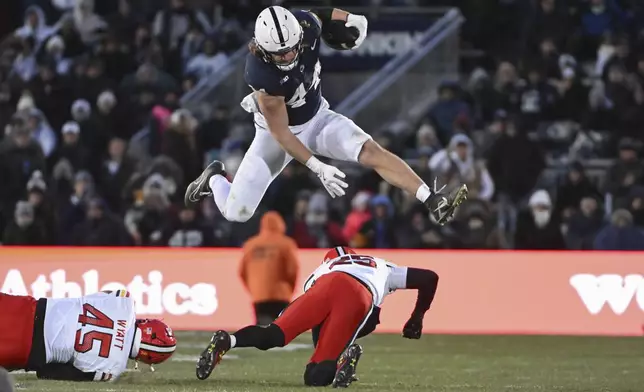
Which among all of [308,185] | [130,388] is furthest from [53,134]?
[130,388]

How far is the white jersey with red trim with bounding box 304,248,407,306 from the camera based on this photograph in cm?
970

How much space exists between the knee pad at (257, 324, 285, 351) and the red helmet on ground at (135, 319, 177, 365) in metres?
0.61

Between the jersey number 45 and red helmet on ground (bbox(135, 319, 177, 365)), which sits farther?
the jersey number 45

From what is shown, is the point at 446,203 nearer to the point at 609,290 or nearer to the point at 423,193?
the point at 423,193

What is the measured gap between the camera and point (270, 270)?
48.9ft

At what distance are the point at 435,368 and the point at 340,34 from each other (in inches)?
101

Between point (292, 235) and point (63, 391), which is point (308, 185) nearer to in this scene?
point (292, 235)

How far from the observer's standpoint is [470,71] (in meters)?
19.7

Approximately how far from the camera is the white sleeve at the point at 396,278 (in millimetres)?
9930

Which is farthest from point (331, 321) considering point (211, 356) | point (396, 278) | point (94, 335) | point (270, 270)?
point (270, 270)

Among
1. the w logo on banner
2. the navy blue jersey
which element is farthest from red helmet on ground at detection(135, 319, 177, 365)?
the w logo on banner

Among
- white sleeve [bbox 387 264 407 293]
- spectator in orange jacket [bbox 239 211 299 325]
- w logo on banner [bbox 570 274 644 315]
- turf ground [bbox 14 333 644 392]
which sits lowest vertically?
w logo on banner [bbox 570 274 644 315]

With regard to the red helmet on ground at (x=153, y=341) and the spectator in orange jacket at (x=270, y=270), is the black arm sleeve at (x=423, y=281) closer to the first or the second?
the red helmet on ground at (x=153, y=341)

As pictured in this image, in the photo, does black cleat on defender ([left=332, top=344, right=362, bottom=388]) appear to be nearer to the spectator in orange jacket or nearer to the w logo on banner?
the spectator in orange jacket
